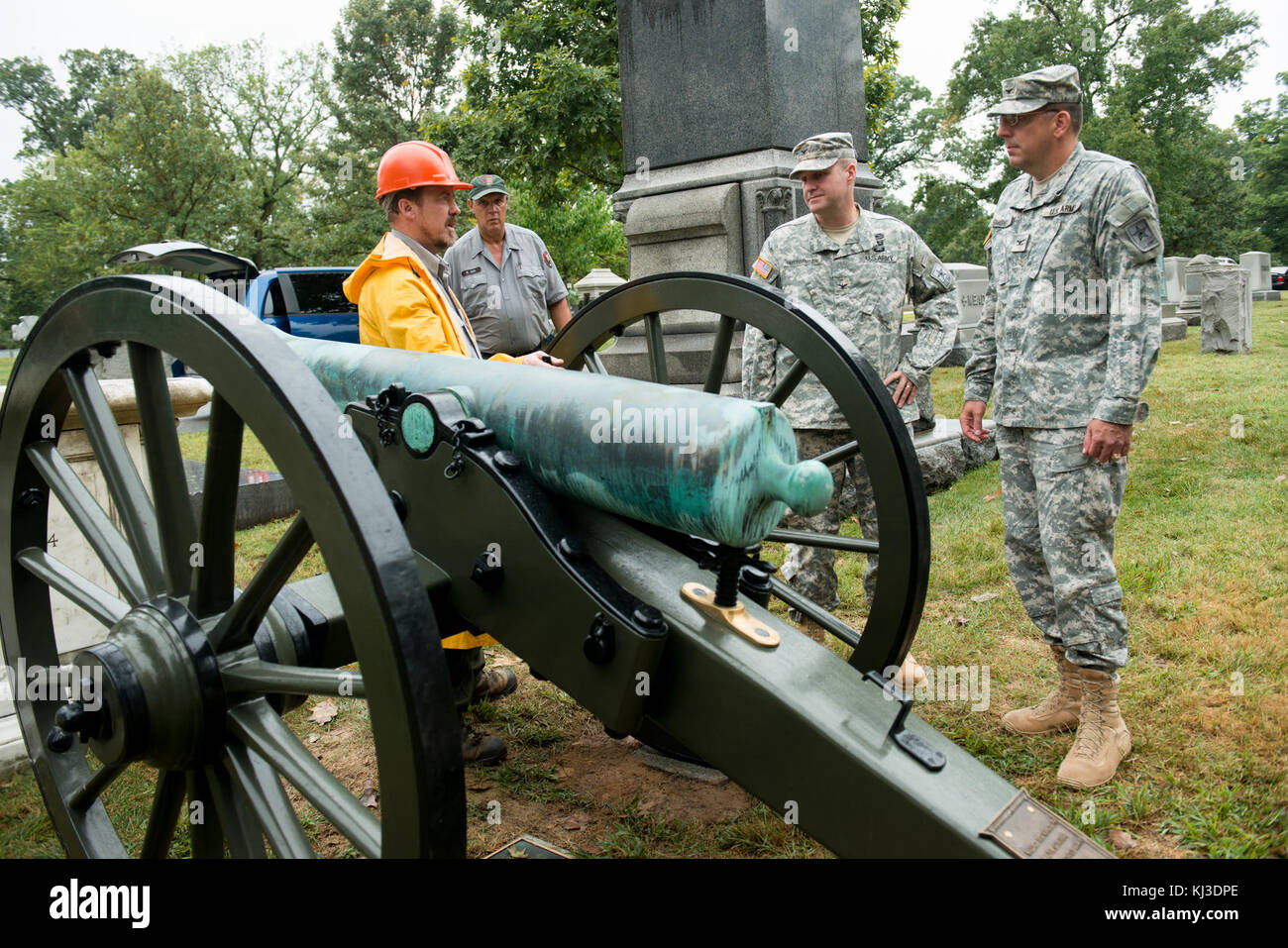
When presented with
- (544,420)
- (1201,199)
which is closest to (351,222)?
(1201,199)

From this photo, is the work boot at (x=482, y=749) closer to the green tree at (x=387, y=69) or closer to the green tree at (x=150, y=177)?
the green tree at (x=150, y=177)

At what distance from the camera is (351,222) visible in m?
29.0

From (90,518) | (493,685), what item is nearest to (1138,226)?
(493,685)

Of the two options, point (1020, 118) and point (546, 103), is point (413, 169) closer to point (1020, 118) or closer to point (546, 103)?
point (1020, 118)

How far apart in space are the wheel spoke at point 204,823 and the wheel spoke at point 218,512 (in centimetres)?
33

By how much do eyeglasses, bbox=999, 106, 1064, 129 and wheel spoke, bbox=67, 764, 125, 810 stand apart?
2927mm

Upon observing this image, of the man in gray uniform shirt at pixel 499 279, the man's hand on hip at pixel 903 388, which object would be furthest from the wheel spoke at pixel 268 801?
the man in gray uniform shirt at pixel 499 279

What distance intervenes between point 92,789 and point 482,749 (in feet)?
3.97

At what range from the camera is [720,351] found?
106 inches

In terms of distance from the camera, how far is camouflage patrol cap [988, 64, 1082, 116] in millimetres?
2779

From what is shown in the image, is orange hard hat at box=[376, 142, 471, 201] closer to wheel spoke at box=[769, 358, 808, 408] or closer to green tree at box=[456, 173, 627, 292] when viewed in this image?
wheel spoke at box=[769, 358, 808, 408]

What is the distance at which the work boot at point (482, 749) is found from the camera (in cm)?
302

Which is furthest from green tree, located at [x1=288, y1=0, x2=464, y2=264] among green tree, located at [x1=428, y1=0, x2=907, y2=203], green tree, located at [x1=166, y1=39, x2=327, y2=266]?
green tree, located at [x1=428, y1=0, x2=907, y2=203]
